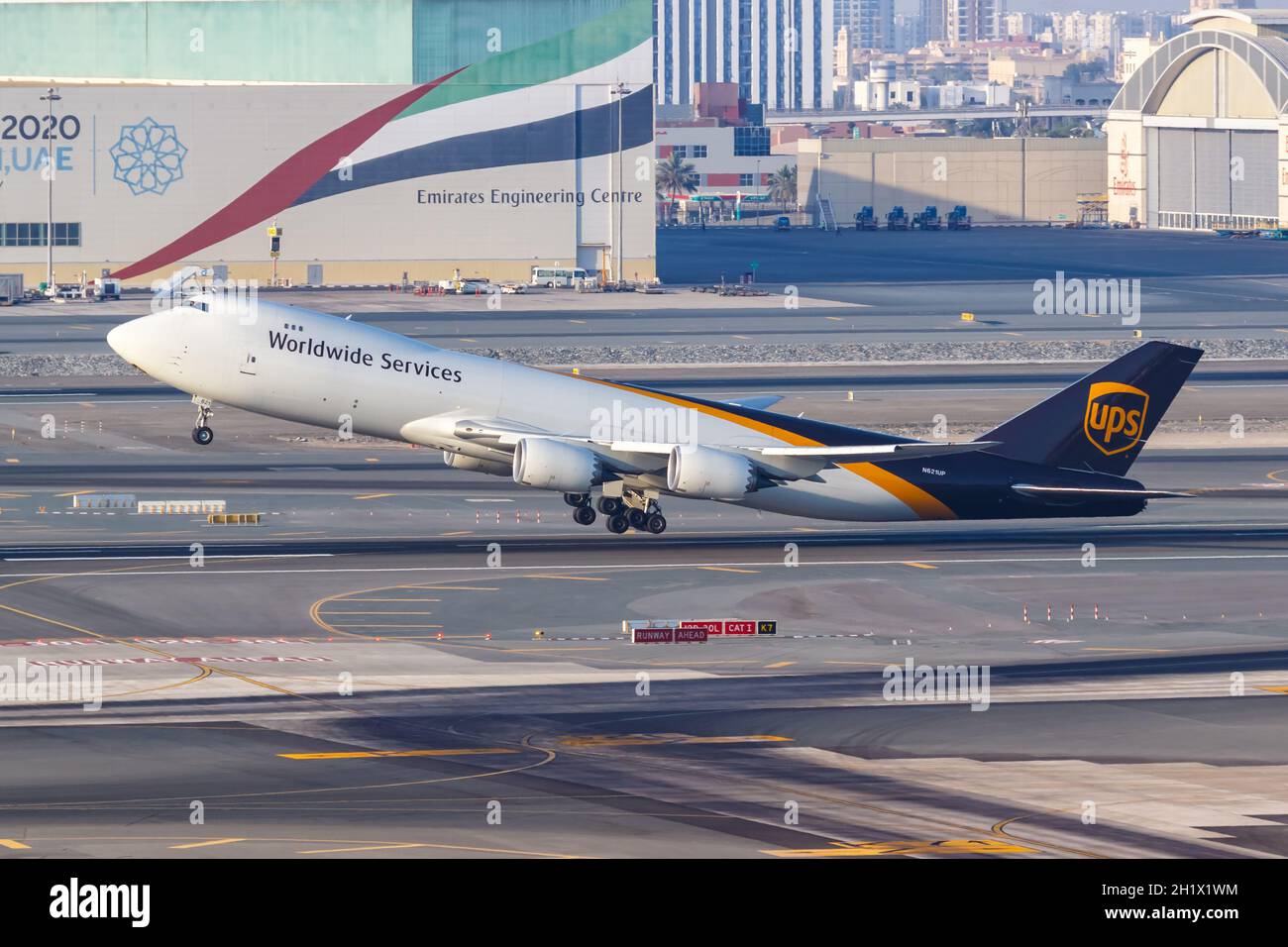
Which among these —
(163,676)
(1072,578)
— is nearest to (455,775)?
(163,676)

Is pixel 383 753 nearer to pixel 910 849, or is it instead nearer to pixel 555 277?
pixel 910 849

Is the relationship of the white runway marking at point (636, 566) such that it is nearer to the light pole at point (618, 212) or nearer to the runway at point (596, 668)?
the runway at point (596, 668)

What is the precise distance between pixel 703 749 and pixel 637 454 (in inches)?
913

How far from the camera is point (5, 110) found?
170m

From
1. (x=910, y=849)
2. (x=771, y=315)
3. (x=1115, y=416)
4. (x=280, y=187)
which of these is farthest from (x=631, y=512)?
(x=280, y=187)

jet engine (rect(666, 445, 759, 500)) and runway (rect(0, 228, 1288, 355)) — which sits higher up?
runway (rect(0, 228, 1288, 355))

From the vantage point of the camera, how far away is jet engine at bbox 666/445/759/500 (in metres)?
61.6

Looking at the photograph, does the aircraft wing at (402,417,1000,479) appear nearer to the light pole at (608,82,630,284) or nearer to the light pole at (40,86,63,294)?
the light pole at (40,86,63,294)

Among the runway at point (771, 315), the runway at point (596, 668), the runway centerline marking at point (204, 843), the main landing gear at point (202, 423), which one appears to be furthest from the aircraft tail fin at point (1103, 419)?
the runway at point (771, 315)

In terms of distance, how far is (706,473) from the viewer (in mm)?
61531

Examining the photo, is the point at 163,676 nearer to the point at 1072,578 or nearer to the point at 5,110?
the point at 1072,578

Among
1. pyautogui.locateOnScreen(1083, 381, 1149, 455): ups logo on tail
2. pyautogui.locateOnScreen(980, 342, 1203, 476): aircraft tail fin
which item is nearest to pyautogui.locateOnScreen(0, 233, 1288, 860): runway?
pyautogui.locateOnScreen(980, 342, 1203, 476): aircraft tail fin

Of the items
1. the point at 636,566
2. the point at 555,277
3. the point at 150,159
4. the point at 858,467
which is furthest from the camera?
the point at 555,277

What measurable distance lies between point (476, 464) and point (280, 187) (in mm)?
120019
